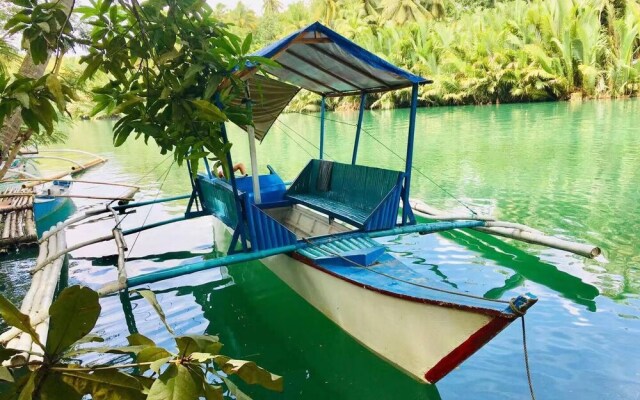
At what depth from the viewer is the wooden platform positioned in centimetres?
689

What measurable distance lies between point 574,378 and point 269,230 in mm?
2665

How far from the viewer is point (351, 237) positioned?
4.53 metres

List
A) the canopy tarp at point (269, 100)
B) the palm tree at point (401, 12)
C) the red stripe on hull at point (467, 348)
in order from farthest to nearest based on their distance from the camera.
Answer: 1. the palm tree at point (401, 12)
2. the canopy tarp at point (269, 100)
3. the red stripe on hull at point (467, 348)

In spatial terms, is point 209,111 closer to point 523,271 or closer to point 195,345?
point 195,345

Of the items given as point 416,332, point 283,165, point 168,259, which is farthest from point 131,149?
point 416,332

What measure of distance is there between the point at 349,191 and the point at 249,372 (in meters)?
4.91

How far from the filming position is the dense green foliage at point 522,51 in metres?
22.6

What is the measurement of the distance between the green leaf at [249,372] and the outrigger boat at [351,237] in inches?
39.2

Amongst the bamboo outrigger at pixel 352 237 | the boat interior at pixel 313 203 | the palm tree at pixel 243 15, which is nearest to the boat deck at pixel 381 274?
the bamboo outrigger at pixel 352 237

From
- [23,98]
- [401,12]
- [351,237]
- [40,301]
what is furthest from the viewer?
[401,12]

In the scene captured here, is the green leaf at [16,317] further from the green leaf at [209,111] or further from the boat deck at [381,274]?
the boat deck at [381,274]

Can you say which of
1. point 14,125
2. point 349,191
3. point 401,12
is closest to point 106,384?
point 14,125

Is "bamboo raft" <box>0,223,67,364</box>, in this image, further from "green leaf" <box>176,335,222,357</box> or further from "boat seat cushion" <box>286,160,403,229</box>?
"boat seat cushion" <box>286,160,403,229</box>

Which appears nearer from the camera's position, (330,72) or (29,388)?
(29,388)
